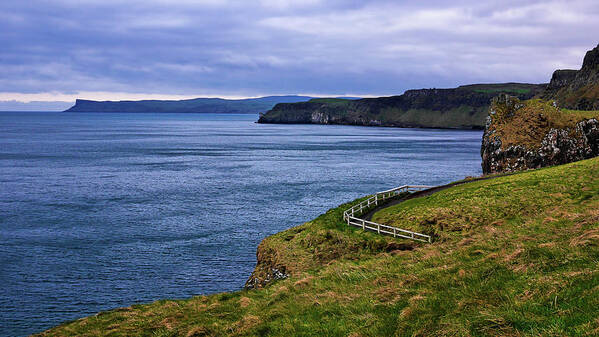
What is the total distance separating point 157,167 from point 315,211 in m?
56.5

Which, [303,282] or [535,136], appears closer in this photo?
[303,282]

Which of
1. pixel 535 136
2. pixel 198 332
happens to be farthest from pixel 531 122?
pixel 198 332

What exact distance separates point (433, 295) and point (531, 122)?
64772 mm

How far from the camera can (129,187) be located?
252 feet

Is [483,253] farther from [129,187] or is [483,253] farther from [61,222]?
[129,187]

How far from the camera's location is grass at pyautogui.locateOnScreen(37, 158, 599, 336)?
12.3 metres

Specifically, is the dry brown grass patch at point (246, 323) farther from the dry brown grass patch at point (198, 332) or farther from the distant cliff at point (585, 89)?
the distant cliff at point (585, 89)

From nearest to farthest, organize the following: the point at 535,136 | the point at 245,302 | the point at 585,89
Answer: the point at 245,302 → the point at 535,136 → the point at 585,89

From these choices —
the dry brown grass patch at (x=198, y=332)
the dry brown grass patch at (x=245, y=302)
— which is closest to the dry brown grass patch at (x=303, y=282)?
the dry brown grass patch at (x=245, y=302)

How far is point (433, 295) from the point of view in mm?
15438

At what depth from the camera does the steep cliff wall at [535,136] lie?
6738cm

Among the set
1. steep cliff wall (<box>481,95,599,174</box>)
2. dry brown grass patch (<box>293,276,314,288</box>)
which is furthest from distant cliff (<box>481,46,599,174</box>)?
dry brown grass patch (<box>293,276,314,288</box>)

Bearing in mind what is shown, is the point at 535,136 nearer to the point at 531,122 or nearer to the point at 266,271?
the point at 531,122

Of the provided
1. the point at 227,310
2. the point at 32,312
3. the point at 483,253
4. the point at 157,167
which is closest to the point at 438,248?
the point at 483,253
